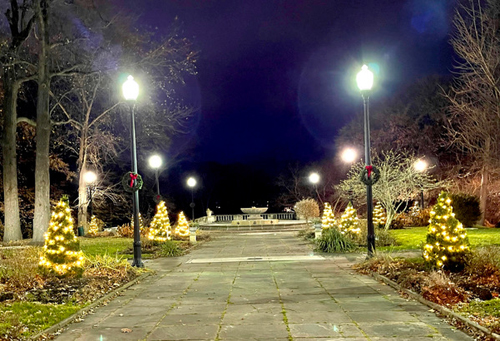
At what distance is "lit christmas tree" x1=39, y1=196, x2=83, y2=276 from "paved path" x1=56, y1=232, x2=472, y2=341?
5.23ft

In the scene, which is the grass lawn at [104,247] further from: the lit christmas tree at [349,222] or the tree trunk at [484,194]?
the tree trunk at [484,194]

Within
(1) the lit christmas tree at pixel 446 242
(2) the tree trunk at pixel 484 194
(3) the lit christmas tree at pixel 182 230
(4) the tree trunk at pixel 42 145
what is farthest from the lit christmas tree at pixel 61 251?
(2) the tree trunk at pixel 484 194

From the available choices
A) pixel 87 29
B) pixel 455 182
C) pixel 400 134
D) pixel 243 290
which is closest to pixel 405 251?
pixel 243 290

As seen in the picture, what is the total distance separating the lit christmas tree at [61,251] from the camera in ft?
Result: 35.6

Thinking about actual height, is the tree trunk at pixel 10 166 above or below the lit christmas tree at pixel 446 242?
above

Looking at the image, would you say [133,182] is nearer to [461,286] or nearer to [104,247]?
[104,247]

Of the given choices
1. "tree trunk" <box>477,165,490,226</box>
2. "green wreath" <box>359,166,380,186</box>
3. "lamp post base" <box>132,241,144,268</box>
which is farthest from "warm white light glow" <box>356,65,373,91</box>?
"tree trunk" <box>477,165,490,226</box>

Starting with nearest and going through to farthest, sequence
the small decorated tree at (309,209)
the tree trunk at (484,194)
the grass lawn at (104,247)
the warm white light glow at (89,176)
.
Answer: the grass lawn at (104,247) → the tree trunk at (484,194) → the warm white light glow at (89,176) → the small decorated tree at (309,209)

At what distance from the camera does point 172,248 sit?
17.7m

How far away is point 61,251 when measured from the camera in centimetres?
1090

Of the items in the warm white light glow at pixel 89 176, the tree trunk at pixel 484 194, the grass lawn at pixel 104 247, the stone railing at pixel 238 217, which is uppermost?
the warm white light glow at pixel 89 176

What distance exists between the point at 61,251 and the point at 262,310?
17.9 ft

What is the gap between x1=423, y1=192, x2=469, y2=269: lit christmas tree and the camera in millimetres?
9984

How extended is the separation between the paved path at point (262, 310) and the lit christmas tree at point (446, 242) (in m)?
1.35
